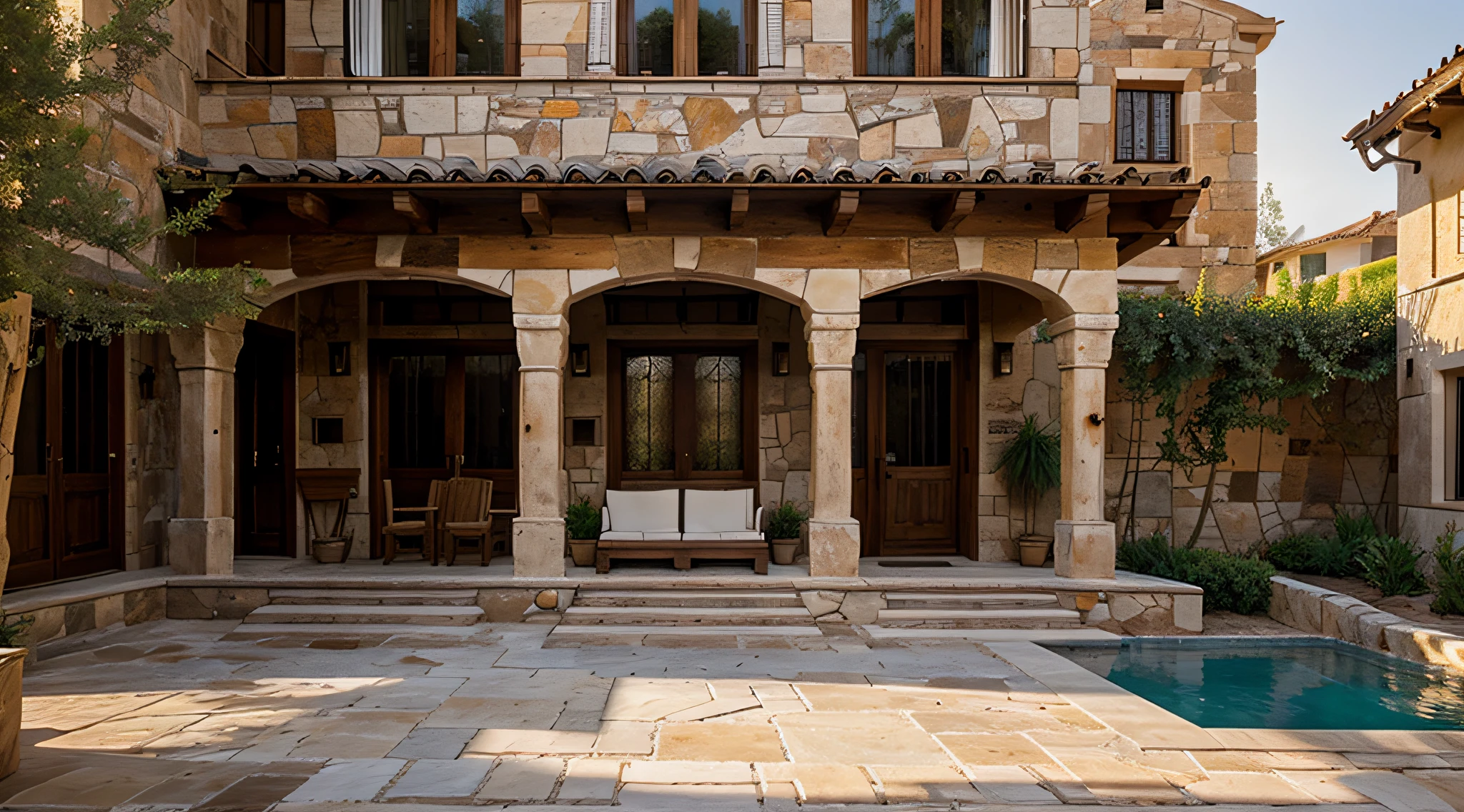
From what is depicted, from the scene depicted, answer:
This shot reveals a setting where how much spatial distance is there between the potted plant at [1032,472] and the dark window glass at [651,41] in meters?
4.98

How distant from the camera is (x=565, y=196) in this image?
7.13 metres

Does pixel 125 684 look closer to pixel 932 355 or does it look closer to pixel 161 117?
pixel 161 117

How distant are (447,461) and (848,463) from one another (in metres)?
4.36

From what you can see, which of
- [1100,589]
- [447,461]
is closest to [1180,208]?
[1100,589]

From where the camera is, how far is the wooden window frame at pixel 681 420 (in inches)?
369

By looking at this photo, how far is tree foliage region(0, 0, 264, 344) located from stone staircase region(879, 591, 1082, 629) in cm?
527

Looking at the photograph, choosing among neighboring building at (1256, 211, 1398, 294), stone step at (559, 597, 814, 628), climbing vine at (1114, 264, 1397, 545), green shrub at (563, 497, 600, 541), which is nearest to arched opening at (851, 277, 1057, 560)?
climbing vine at (1114, 264, 1397, 545)

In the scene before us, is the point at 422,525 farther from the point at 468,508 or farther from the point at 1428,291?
the point at 1428,291

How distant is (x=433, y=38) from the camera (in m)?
8.60

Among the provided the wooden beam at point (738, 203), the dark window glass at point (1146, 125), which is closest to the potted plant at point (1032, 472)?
the wooden beam at point (738, 203)

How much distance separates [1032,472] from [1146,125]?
492 cm

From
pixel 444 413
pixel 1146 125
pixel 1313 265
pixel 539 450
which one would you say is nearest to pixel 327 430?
pixel 444 413

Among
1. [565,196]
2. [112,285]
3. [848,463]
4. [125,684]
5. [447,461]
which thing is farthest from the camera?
[447,461]

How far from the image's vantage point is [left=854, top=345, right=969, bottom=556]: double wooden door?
963cm
